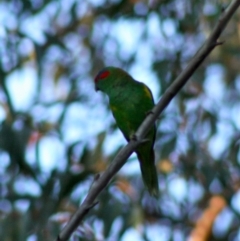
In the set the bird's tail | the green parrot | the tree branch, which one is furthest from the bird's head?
the tree branch

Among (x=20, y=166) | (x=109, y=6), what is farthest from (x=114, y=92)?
(x=109, y=6)

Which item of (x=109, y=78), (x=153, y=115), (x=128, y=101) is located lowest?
(x=153, y=115)

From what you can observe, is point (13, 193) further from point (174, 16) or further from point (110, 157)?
point (174, 16)

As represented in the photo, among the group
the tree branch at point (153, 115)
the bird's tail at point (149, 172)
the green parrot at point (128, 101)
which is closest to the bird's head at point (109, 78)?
the green parrot at point (128, 101)

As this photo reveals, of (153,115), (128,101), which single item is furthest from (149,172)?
(153,115)

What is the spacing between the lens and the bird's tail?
110 inches

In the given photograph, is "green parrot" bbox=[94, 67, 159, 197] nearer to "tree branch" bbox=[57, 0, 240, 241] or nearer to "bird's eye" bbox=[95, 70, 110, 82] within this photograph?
"bird's eye" bbox=[95, 70, 110, 82]

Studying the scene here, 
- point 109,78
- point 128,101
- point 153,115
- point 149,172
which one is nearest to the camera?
point 153,115

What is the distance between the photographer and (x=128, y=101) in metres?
3.14

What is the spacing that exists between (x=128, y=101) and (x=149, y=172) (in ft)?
1.30

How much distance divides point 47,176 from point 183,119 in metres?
1.07

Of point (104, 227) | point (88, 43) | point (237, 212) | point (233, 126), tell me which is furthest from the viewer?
point (88, 43)

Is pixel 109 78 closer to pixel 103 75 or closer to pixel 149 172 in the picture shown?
pixel 103 75

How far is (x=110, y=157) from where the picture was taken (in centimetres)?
440
